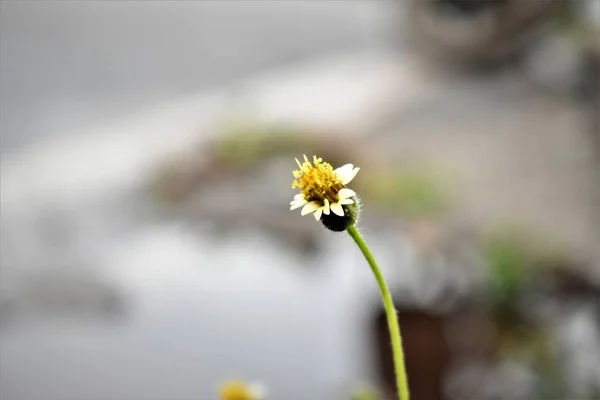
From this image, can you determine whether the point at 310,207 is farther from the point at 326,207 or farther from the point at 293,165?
the point at 293,165

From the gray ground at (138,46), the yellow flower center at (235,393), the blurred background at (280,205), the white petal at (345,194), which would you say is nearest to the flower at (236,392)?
the yellow flower center at (235,393)

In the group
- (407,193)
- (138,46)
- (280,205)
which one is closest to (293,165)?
(280,205)

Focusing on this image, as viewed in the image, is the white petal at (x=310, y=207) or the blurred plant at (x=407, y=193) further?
the blurred plant at (x=407, y=193)

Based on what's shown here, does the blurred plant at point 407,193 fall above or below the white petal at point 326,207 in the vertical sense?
above

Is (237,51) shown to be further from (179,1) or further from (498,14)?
(498,14)

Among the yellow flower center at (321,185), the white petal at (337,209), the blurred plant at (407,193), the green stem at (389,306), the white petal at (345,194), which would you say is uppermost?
the blurred plant at (407,193)

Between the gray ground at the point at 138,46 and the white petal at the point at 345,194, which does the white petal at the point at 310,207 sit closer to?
the white petal at the point at 345,194
